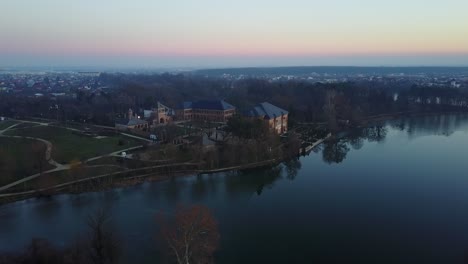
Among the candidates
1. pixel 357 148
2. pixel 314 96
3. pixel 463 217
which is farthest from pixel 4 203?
pixel 314 96

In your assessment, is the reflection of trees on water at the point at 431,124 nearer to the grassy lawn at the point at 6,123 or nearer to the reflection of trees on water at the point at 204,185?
the reflection of trees on water at the point at 204,185

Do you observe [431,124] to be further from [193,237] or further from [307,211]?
[193,237]

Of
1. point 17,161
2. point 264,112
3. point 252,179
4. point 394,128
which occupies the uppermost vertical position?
point 264,112

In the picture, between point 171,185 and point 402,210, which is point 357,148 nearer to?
point 402,210

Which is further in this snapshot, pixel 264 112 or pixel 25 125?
pixel 25 125

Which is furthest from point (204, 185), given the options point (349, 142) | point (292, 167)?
point (349, 142)

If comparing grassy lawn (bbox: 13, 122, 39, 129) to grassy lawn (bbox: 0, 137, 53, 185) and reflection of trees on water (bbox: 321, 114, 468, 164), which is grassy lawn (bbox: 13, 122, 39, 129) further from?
reflection of trees on water (bbox: 321, 114, 468, 164)

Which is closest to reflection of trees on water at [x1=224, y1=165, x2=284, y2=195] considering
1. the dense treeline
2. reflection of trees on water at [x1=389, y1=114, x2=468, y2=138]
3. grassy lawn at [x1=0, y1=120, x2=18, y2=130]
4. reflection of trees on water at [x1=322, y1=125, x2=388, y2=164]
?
reflection of trees on water at [x1=322, y1=125, x2=388, y2=164]

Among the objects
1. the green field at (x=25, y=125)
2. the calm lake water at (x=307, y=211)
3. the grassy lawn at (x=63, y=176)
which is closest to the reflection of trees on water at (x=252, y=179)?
the calm lake water at (x=307, y=211)
